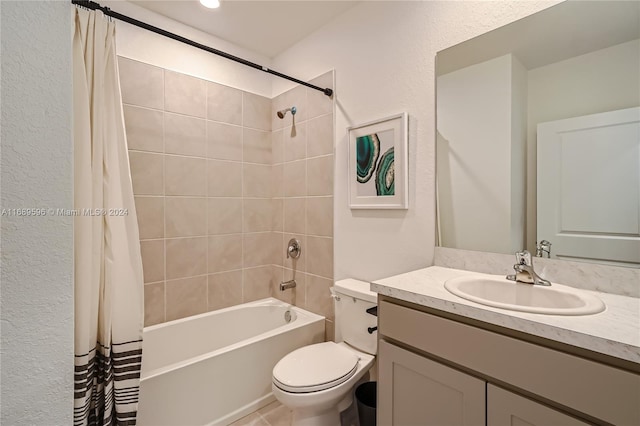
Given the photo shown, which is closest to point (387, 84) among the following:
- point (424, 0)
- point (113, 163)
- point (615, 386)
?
point (424, 0)

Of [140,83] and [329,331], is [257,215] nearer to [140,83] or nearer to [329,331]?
[329,331]

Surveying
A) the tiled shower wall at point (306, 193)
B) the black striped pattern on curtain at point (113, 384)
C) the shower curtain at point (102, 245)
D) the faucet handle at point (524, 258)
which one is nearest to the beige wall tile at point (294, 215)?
the tiled shower wall at point (306, 193)

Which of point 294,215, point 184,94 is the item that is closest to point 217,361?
point 294,215

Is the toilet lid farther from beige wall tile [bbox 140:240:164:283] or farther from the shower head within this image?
the shower head

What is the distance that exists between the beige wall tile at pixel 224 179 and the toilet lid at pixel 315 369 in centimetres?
131

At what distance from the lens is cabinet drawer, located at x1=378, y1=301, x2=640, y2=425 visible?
71 centimetres

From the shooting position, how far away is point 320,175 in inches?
86.6

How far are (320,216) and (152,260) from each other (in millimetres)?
1180

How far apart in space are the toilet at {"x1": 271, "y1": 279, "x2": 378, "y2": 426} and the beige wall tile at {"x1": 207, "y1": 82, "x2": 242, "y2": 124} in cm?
153

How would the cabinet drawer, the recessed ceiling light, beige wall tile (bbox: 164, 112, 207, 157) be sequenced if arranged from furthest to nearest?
1. beige wall tile (bbox: 164, 112, 207, 157)
2. the recessed ceiling light
3. the cabinet drawer

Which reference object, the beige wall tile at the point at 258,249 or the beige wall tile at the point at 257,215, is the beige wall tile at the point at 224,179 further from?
the beige wall tile at the point at 258,249

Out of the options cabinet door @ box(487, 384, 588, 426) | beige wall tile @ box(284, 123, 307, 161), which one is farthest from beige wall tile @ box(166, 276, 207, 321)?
cabinet door @ box(487, 384, 588, 426)

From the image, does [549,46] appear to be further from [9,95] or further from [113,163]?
[113,163]

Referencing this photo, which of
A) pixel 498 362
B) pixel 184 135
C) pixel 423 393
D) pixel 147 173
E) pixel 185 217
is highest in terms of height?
pixel 184 135
